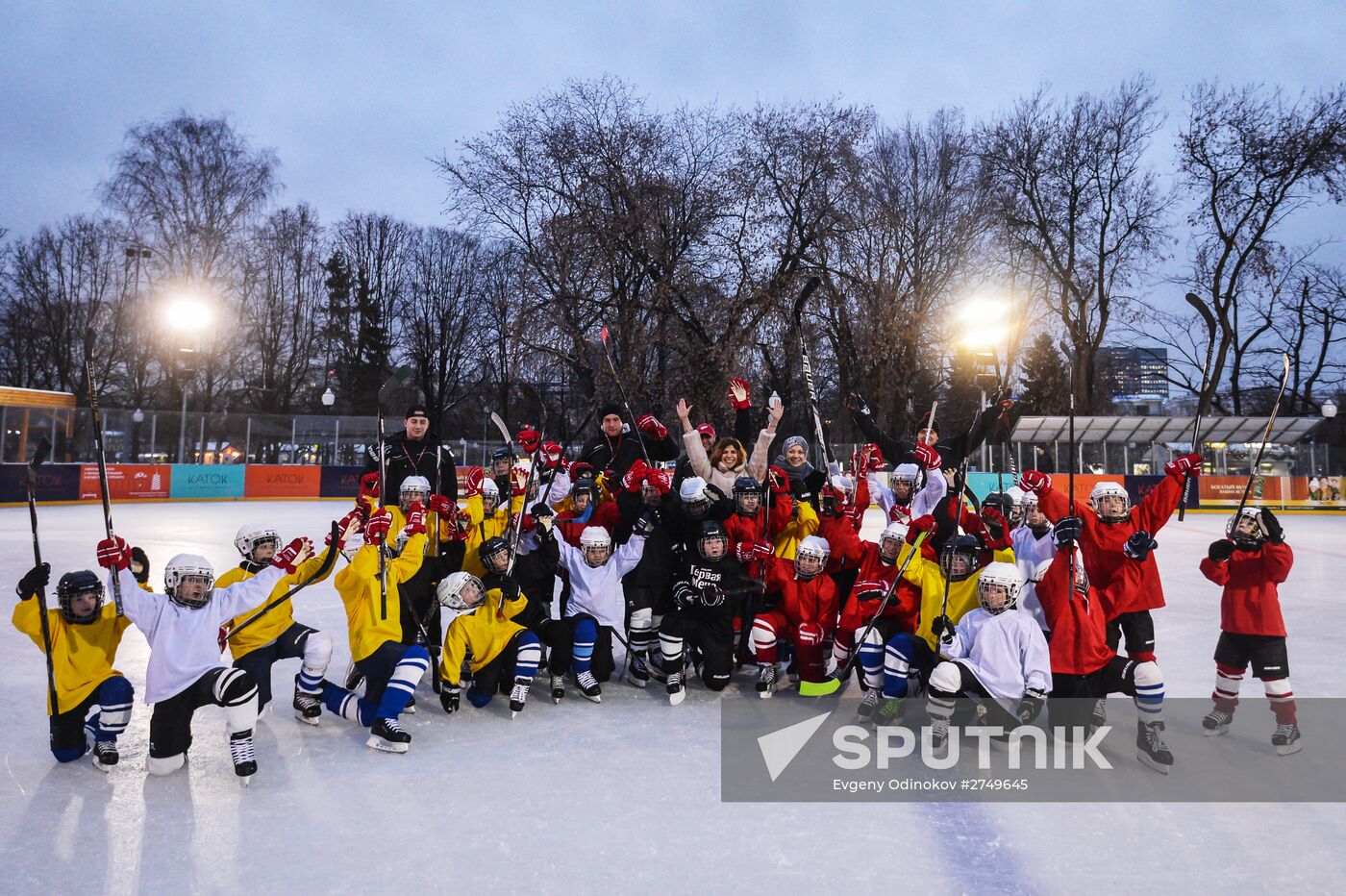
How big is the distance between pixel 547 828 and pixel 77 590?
7.42 ft

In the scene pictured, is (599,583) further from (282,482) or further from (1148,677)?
(282,482)

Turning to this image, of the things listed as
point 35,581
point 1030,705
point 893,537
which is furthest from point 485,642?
point 1030,705

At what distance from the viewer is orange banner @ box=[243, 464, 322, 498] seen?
20.4 metres

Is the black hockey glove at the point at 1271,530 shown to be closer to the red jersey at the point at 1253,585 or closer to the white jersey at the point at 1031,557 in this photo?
the red jersey at the point at 1253,585

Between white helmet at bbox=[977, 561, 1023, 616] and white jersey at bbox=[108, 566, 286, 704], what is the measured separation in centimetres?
333

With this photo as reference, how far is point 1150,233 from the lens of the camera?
24.4 metres

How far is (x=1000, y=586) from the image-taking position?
A: 3.55 meters

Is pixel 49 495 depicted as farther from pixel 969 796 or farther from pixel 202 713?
pixel 969 796

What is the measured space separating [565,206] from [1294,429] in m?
20.7

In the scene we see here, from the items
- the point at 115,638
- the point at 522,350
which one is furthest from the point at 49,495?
the point at 115,638

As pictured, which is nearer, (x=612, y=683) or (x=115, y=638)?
(x=115, y=638)

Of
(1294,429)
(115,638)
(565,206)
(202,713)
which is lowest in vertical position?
(202,713)

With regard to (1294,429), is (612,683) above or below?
below

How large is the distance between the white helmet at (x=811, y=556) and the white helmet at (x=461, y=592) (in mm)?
1750
